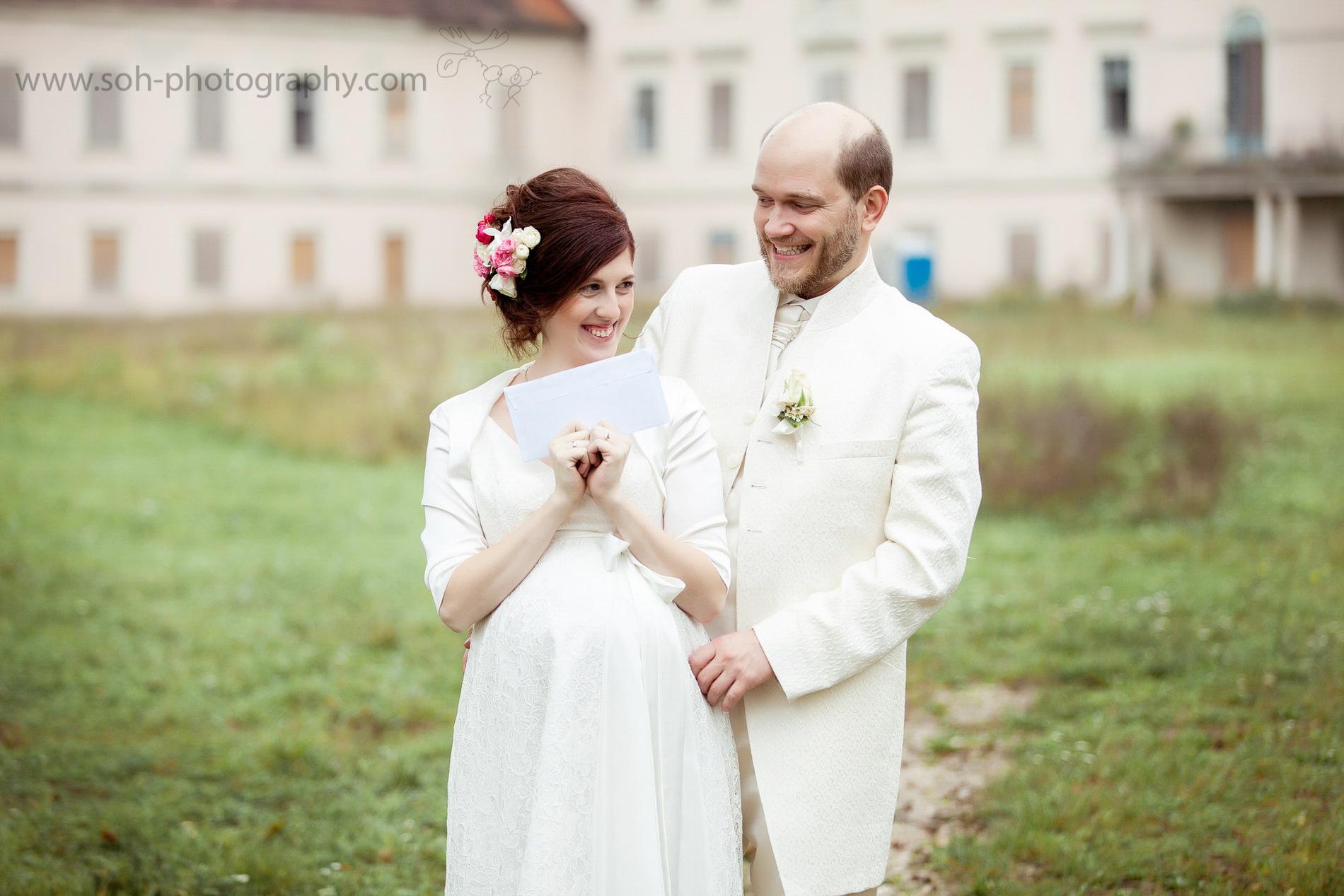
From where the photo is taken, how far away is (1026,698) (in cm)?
748

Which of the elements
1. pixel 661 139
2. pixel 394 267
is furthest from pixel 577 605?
pixel 394 267

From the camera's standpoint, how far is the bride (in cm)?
309

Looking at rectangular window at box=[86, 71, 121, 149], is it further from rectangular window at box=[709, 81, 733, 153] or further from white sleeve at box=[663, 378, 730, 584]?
white sleeve at box=[663, 378, 730, 584]

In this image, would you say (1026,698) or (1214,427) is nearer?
(1026,698)

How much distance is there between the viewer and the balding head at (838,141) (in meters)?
3.35

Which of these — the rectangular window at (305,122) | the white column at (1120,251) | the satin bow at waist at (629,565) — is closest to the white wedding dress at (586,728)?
the satin bow at waist at (629,565)

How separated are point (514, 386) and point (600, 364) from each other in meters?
0.18

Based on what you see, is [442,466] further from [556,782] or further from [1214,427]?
[1214,427]

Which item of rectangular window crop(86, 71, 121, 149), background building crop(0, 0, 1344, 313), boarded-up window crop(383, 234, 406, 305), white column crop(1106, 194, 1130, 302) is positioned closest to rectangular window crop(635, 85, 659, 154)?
background building crop(0, 0, 1344, 313)

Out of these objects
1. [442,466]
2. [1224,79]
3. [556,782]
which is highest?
[1224,79]

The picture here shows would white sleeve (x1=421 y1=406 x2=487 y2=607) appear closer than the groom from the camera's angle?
Yes

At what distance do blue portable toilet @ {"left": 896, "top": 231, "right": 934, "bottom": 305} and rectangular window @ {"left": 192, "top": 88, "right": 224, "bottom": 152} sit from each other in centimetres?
1538

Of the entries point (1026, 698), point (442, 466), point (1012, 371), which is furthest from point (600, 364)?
point (1012, 371)

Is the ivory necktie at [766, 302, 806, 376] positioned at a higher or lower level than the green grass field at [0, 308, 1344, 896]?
higher
